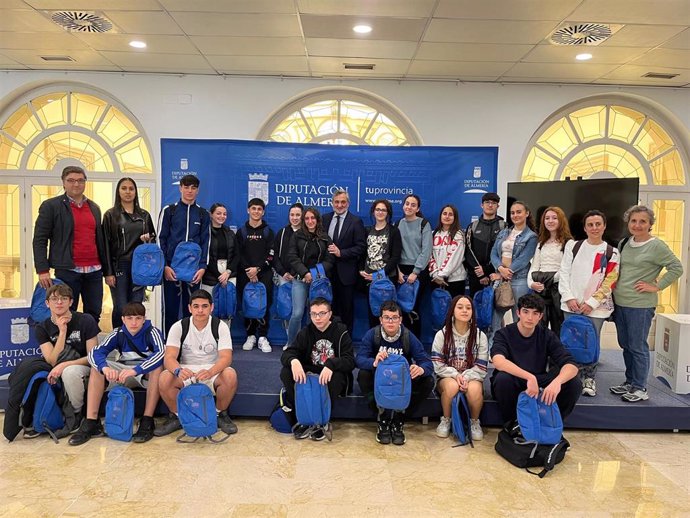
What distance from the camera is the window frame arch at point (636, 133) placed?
657cm

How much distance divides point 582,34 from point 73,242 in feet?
16.1

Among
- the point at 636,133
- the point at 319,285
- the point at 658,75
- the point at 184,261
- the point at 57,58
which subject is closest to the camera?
the point at 184,261

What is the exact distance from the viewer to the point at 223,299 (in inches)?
183

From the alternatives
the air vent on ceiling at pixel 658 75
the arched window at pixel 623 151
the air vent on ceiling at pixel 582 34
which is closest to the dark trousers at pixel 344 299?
the air vent on ceiling at pixel 582 34

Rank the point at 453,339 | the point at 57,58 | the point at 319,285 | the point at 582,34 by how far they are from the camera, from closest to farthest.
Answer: the point at 453,339 → the point at 319,285 → the point at 582,34 → the point at 57,58

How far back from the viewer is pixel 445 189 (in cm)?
520

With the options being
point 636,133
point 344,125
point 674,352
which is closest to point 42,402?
point 674,352

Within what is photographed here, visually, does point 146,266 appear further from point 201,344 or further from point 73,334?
point 201,344

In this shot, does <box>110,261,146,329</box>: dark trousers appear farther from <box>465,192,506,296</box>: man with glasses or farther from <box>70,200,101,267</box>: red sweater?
<box>465,192,506,296</box>: man with glasses

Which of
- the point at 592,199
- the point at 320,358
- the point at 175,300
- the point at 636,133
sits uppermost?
the point at 636,133

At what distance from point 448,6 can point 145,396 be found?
12.9 ft

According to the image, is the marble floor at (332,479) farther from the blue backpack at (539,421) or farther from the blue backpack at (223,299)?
the blue backpack at (223,299)

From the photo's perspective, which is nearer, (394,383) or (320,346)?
(394,383)

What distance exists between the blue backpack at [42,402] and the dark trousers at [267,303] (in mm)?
1925
